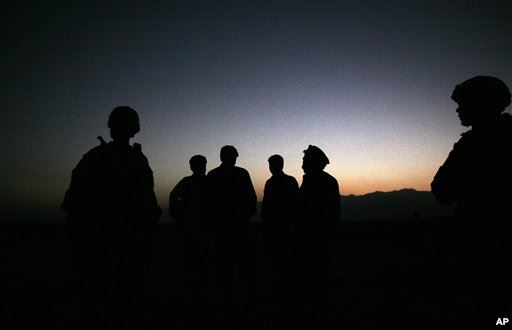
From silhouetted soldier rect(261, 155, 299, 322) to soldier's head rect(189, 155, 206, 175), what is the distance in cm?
129

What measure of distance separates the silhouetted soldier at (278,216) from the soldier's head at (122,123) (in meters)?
3.16

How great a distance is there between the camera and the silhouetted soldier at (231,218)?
5312 millimetres

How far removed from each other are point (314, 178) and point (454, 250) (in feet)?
32.6

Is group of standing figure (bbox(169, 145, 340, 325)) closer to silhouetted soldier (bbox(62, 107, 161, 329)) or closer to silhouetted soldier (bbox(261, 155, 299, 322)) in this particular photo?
silhouetted soldier (bbox(261, 155, 299, 322))

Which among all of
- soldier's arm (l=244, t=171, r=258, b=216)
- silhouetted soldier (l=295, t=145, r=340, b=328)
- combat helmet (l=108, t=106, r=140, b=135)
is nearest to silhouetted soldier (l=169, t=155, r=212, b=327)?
soldier's arm (l=244, t=171, r=258, b=216)

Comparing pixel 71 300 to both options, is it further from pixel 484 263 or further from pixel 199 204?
pixel 484 263

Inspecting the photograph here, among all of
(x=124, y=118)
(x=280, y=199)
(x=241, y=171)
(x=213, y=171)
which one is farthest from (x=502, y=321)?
(x=213, y=171)

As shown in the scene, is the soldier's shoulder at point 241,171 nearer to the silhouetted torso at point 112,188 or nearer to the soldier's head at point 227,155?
the soldier's head at point 227,155

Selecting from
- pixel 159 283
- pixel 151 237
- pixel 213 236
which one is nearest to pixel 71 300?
pixel 159 283

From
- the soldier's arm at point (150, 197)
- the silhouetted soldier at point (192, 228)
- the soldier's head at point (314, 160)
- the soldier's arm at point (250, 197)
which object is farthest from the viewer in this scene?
the silhouetted soldier at point (192, 228)

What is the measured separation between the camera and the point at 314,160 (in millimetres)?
4590

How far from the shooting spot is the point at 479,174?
2.00 metres

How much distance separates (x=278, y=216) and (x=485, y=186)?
3.65m

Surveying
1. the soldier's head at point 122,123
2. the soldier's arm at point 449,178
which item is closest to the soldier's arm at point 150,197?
the soldier's head at point 122,123
